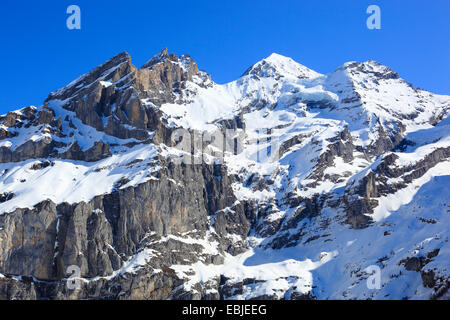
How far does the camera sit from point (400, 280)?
16875 cm
